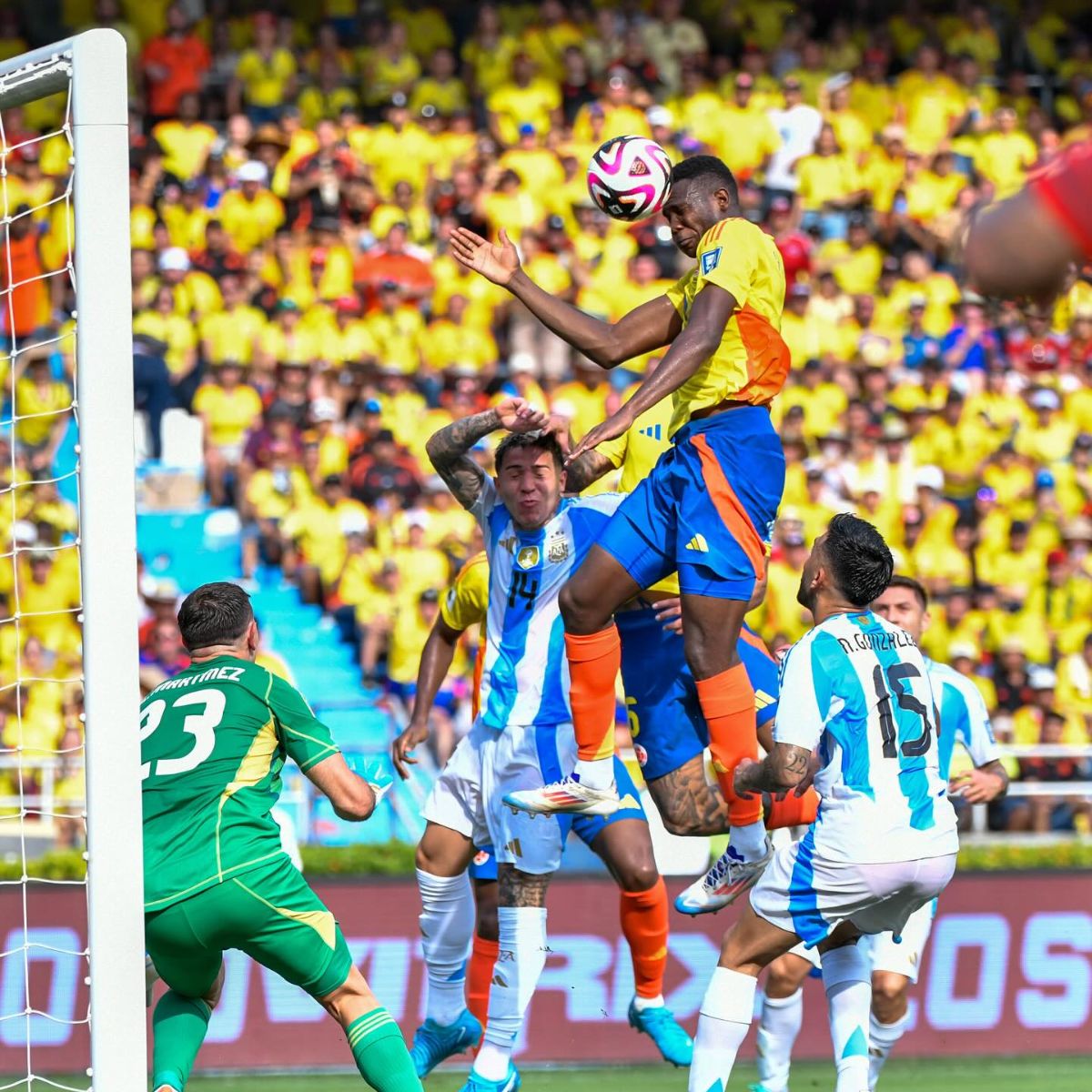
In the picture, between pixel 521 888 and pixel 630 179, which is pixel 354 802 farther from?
pixel 630 179

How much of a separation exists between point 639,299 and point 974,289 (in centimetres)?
1335

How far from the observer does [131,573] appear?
628 centimetres

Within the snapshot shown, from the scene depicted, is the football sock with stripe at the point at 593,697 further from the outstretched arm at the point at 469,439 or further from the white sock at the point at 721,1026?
the white sock at the point at 721,1026

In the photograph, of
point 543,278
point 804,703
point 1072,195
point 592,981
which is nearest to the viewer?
point 1072,195

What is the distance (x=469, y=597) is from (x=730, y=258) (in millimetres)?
2226

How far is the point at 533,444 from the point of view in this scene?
7.84m

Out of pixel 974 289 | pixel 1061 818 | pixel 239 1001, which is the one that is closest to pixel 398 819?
pixel 239 1001

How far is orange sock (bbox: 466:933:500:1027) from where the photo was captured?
28.4 feet

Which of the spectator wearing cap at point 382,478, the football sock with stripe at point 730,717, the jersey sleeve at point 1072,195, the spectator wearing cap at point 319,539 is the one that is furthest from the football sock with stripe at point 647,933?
the spectator wearing cap at point 382,478

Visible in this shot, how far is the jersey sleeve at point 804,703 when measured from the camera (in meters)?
6.37

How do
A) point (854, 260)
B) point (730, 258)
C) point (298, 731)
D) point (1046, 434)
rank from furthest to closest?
point (854, 260)
point (1046, 434)
point (730, 258)
point (298, 731)

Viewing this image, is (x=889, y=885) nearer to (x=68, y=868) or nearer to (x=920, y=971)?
(x=920, y=971)

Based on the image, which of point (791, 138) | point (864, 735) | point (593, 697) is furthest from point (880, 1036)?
point (791, 138)

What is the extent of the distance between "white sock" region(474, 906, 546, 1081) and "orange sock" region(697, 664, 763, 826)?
1218mm
